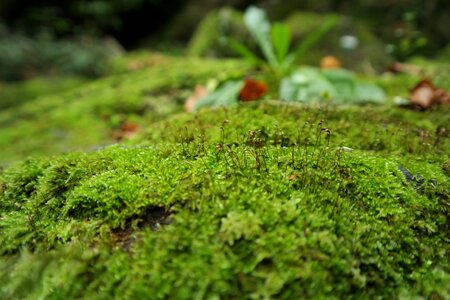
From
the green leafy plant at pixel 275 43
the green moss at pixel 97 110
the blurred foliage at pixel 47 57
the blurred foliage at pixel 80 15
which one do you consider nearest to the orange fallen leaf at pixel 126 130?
the green moss at pixel 97 110

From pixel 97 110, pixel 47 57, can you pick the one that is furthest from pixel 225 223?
pixel 47 57

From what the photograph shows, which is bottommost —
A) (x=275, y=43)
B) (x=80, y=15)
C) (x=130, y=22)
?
(x=275, y=43)

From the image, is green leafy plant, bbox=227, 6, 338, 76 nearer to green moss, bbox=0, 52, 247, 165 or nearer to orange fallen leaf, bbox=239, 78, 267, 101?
green moss, bbox=0, 52, 247, 165

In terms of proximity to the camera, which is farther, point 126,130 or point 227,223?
point 126,130

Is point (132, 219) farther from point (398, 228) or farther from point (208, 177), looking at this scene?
point (398, 228)

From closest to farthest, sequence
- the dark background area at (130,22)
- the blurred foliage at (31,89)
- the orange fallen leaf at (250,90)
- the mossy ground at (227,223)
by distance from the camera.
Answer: the mossy ground at (227,223) < the orange fallen leaf at (250,90) < the blurred foliage at (31,89) < the dark background area at (130,22)

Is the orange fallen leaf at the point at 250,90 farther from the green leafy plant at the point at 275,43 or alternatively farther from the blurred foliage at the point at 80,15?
the blurred foliage at the point at 80,15

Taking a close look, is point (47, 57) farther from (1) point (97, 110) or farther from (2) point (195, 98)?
(2) point (195, 98)

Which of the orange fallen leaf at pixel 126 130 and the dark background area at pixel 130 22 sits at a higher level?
the dark background area at pixel 130 22

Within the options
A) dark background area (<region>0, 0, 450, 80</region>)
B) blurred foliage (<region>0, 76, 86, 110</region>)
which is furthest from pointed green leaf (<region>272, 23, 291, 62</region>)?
blurred foliage (<region>0, 76, 86, 110</region>)
